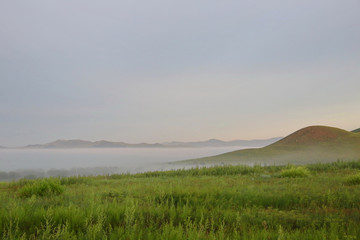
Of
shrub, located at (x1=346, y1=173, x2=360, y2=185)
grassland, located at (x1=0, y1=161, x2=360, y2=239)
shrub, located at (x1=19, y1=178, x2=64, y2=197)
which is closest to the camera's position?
grassland, located at (x1=0, y1=161, x2=360, y2=239)

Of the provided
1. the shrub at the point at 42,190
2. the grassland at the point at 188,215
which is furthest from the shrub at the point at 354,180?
the shrub at the point at 42,190

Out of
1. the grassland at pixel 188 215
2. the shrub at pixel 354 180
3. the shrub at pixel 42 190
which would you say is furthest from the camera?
the shrub at pixel 354 180

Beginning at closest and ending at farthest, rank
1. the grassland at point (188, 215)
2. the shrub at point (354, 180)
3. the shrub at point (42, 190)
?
the grassland at point (188, 215) → the shrub at point (42, 190) → the shrub at point (354, 180)

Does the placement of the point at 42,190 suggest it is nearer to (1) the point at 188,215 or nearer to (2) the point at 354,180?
(1) the point at 188,215

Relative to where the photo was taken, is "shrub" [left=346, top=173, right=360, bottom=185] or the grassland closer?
the grassland

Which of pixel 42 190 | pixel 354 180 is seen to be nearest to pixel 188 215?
pixel 42 190

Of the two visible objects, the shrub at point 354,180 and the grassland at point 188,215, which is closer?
the grassland at point 188,215

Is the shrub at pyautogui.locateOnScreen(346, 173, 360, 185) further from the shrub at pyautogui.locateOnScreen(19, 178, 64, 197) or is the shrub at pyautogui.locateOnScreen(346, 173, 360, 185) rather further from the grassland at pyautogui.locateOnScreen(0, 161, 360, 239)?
the shrub at pyautogui.locateOnScreen(19, 178, 64, 197)

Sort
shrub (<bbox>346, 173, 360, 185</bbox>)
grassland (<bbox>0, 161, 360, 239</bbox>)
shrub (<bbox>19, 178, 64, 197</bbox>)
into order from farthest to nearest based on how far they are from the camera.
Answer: shrub (<bbox>346, 173, 360, 185</bbox>), shrub (<bbox>19, 178, 64, 197</bbox>), grassland (<bbox>0, 161, 360, 239</bbox>)

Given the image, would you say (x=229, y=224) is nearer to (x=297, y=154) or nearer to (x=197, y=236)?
(x=197, y=236)

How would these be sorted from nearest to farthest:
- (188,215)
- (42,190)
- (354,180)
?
(188,215), (42,190), (354,180)

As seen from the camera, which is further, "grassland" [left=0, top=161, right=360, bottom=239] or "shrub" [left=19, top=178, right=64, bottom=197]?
"shrub" [left=19, top=178, right=64, bottom=197]

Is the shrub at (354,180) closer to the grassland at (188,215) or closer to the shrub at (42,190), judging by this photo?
the grassland at (188,215)

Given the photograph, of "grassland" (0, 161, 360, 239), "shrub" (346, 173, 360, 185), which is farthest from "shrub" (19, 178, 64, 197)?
"shrub" (346, 173, 360, 185)
